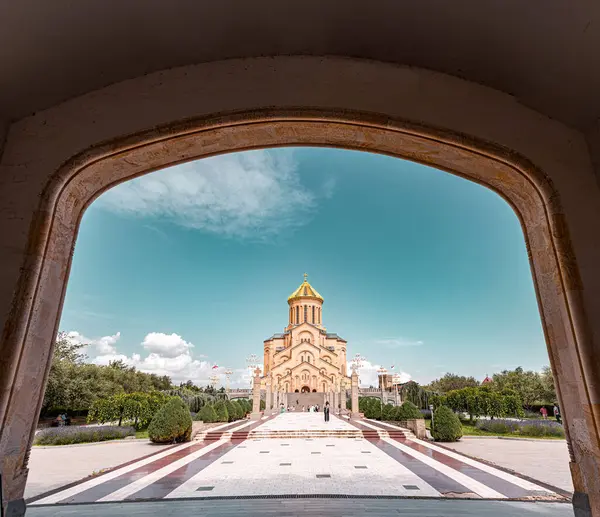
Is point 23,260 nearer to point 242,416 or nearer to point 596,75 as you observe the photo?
point 596,75

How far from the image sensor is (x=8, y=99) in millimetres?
2795

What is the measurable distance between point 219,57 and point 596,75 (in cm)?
273

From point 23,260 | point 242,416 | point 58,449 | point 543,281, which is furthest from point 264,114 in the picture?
point 242,416

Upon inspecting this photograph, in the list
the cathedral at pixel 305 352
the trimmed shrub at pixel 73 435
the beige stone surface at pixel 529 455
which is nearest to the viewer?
the beige stone surface at pixel 529 455

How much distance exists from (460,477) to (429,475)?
55cm

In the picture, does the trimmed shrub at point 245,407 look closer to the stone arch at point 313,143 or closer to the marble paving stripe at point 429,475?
the marble paving stripe at point 429,475

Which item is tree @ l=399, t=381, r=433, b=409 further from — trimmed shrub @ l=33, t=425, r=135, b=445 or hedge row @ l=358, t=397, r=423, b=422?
trimmed shrub @ l=33, t=425, r=135, b=445

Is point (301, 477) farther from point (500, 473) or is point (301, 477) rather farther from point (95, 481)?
point (500, 473)

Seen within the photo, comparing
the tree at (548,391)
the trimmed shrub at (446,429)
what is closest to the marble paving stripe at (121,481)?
the trimmed shrub at (446,429)

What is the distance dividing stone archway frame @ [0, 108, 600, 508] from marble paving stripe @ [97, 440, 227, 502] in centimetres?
397

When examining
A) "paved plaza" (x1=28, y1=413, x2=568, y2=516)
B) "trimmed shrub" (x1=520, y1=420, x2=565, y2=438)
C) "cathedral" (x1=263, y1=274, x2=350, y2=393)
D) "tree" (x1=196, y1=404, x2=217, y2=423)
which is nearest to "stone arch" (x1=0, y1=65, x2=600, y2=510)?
"paved plaza" (x1=28, y1=413, x2=568, y2=516)

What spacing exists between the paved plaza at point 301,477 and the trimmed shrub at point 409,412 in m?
4.22

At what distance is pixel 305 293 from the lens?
45.2 metres

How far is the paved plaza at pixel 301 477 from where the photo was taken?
5590mm
